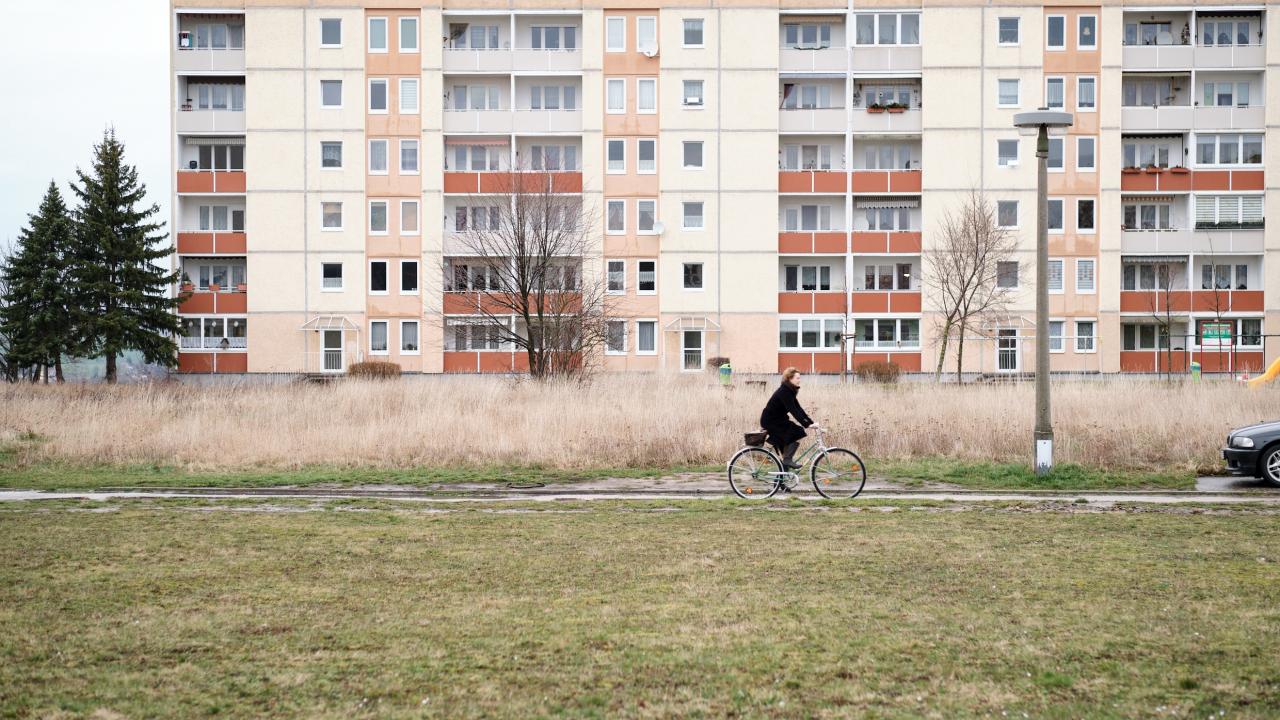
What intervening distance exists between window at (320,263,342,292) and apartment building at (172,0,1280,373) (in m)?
0.10

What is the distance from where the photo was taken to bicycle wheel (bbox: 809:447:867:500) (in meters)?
16.5

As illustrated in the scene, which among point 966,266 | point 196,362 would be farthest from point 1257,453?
point 196,362

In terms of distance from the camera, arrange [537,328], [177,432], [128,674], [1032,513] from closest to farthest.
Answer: [128,674]
[1032,513]
[177,432]
[537,328]

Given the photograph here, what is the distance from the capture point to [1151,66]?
59.0 meters

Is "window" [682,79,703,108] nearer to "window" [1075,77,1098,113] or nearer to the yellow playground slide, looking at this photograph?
"window" [1075,77,1098,113]

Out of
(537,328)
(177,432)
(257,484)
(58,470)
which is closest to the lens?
(257,484)

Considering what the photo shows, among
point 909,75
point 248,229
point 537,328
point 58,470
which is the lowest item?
point 58,470

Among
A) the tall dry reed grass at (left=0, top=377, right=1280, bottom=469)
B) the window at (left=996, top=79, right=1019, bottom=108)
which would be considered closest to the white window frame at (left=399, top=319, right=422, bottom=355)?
the tall dry reed grass at (left=0, top=377, right=1280, bottom=469)

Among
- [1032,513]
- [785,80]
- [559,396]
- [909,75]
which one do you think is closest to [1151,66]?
[909,75]

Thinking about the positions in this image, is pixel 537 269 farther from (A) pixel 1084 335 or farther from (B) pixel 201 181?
(A) pixel 1084 335

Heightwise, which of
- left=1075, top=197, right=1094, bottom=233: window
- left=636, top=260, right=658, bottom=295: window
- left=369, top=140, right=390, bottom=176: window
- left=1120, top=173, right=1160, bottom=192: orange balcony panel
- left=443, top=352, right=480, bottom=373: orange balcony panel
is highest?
left=369, top=140, right=390, bottom=176: window

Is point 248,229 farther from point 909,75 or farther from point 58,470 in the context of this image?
point 58,470

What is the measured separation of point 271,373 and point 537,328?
20.4 meters

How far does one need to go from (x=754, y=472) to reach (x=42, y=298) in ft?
162
